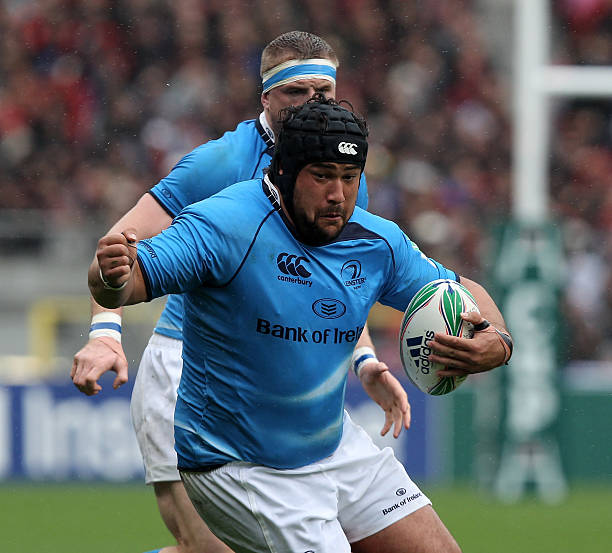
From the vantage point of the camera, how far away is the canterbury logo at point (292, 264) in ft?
13.3

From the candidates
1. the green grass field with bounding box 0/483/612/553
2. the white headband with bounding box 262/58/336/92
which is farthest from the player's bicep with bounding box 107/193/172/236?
the green grass field with bounding box 0/483/612/553

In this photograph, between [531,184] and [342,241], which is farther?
[531,184]

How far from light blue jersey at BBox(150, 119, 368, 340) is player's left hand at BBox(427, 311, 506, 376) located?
3.13 feet

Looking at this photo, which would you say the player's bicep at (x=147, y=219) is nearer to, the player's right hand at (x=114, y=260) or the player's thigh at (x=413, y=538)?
the player's right hand at (x=114, y=260)

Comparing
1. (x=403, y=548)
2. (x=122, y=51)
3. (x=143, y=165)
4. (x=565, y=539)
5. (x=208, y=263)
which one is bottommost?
(x=565, y=539)

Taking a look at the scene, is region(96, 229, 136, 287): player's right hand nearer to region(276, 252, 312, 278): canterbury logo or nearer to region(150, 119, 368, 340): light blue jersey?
region(276, 252, 312, 278): canterbury logo

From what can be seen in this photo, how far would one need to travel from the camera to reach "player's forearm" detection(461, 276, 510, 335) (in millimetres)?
4417

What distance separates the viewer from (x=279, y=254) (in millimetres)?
4039

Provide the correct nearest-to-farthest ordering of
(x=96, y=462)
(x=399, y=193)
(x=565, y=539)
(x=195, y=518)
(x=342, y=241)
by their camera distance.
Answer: (x=342, y=241) → (x=195, y=518) → (x=565, y=539) → (x=96, y=462) → (x=399, y=193)

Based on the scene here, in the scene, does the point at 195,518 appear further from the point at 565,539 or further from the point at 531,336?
the point at 531,336

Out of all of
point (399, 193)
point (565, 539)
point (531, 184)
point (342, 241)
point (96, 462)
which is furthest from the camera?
point (399, 193)

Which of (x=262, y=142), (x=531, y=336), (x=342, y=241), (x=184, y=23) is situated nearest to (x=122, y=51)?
(x=184, y=23)

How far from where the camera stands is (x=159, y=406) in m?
5.14

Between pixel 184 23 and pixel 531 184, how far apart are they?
646cm
